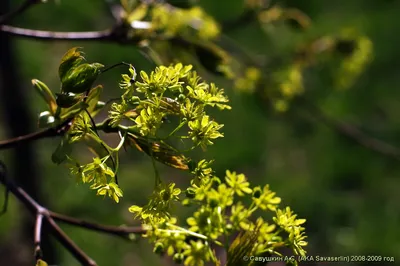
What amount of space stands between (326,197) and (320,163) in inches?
9.5

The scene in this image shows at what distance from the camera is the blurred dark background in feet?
8.75

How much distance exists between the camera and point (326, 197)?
286 centimetres

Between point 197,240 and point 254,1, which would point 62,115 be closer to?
point 197,240

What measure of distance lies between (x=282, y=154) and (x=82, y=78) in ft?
8.24

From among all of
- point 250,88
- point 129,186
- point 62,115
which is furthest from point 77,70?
point 129,186

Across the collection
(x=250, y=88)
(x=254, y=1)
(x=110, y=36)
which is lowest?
(x=110, y=36)

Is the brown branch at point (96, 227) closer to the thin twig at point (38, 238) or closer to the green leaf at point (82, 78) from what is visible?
the thin twig at point (38, 238)

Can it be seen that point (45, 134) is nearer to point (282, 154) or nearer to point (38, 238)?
point (38, 238)

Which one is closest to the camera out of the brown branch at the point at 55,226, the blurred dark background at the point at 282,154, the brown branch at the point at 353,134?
the brown branch at the point at 55,226

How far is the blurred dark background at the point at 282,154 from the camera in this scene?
2666 millimetres

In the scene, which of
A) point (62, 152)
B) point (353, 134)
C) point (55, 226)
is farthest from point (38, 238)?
point (353, 134)

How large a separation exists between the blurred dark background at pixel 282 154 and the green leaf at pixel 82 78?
1.42 metres

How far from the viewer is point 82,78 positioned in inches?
27.1

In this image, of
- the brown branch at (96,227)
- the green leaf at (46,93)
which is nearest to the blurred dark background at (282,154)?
the brown branch at (96,227)
